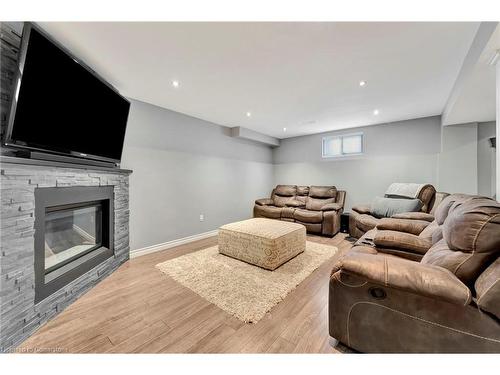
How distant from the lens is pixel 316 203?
4.73 m

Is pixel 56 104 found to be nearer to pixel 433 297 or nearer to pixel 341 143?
pixel 433 297

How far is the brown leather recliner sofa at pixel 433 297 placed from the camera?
0.99 meters

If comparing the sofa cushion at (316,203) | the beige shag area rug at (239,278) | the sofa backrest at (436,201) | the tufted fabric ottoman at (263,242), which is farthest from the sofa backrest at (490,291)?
the sofa cushion at (316,203)

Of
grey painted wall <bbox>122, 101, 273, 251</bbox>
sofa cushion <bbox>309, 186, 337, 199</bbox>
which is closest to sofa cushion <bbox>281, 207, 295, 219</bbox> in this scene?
sofa cushion <bbox>309, 186, 337, 199</bbox>

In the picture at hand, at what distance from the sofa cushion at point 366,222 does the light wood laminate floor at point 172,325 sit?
1702 mm

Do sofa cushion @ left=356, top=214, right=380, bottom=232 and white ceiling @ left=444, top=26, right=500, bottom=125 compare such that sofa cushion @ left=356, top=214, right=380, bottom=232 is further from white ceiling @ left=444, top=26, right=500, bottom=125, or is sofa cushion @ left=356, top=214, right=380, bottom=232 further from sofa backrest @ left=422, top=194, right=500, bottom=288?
sofa backrest @ left=422, top=194, right=500, bottom=288

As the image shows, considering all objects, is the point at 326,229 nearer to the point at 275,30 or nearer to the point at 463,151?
the point at 463,151

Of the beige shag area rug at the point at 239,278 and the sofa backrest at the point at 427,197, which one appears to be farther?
the sofa backrest at the point at 427,197

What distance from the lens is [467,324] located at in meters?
1.00

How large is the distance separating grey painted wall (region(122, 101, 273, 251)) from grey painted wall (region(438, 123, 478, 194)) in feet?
12.3

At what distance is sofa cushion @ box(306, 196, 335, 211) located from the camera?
15.2 feet

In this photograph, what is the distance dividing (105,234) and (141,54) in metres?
2.06

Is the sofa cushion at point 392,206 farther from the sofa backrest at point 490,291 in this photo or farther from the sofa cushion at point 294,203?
the sofa backrest at point 490,291
